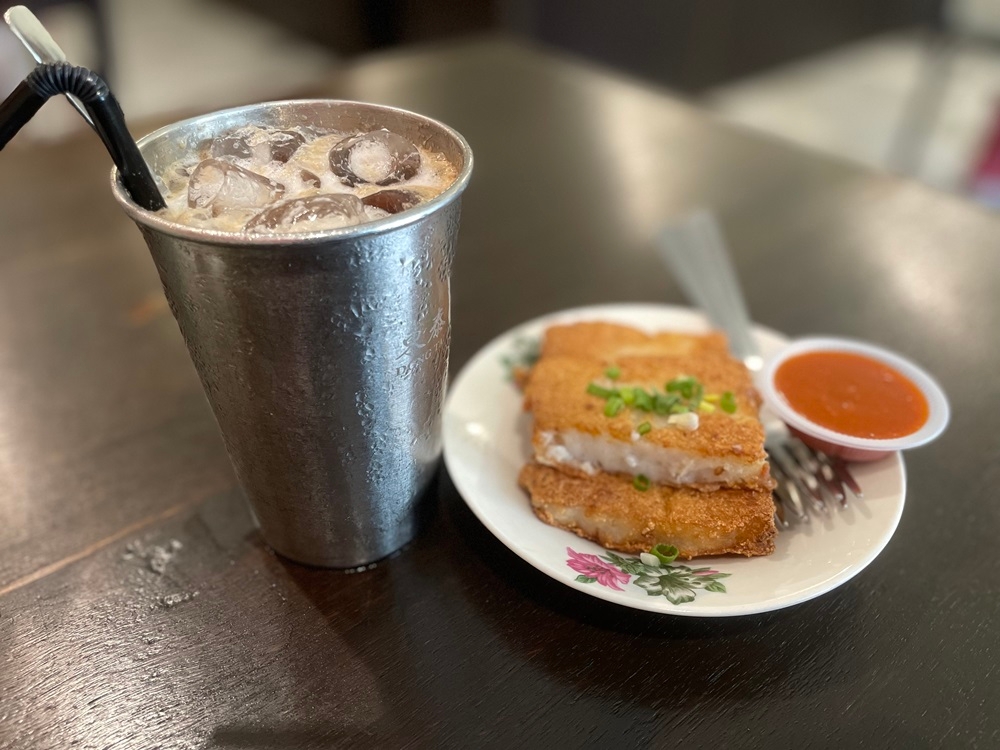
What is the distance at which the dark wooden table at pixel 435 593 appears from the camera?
931 millimetres

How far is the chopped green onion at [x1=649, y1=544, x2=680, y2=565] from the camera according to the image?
1083 mm

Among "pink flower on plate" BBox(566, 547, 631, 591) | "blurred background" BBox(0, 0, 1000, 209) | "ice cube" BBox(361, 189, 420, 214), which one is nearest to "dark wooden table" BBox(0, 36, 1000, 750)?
"pink flower on plate" BBox(566, 547, 631, 591)

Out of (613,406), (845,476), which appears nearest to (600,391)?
(613,406)

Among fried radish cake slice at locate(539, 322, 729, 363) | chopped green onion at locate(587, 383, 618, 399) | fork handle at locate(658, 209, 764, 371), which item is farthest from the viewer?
fork handle at locate(658, 209, 764, 371)

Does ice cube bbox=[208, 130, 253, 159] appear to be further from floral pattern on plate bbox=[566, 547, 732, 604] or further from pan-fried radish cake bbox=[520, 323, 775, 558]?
floral pattern on plate bbox=[566, 547, 732, 604]

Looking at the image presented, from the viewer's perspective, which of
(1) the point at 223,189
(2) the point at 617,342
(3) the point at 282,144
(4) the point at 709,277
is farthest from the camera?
(4) the point at 709,277

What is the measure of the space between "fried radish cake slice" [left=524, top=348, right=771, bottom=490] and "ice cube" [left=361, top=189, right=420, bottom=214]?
1.43 ft

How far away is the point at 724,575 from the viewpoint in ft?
3.48

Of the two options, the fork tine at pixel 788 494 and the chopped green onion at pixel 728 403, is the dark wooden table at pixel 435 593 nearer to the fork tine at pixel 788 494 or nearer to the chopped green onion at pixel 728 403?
the fork tine at pixel 788 494

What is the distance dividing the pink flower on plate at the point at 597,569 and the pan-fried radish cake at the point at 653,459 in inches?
2.1

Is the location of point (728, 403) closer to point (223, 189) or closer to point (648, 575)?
point (648, 575)

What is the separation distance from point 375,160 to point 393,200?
0.36 ft

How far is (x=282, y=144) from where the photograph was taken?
108 centimetres

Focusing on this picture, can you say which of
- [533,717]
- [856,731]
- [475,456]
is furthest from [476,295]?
[856,731]
